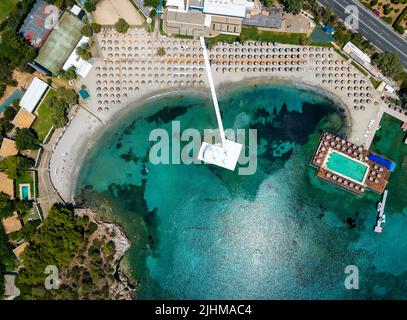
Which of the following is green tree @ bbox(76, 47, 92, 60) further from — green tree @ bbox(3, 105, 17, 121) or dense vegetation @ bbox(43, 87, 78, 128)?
green tree @ bbox(3, 105, 17, 121)

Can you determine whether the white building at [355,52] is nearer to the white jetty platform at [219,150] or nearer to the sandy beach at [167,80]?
the sandy beach at [167,80]

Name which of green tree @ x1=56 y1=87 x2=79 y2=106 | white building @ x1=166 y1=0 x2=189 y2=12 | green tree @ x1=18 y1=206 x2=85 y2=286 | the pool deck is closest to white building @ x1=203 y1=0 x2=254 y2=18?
white building @ x1=166 y1=0 x2=189 y2=12

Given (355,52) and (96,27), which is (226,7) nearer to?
(96,27)

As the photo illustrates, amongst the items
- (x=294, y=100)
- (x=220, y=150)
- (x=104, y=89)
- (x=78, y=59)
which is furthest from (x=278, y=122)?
(x=78, y=59)

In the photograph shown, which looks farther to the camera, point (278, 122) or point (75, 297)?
point (278, 122)

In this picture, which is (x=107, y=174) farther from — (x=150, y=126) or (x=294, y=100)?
(x=294, y=100)

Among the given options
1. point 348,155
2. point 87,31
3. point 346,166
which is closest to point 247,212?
point 346,166

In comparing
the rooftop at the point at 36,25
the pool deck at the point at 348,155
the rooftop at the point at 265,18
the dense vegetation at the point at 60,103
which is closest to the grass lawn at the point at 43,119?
the dense vegetation at the point at 60,103
